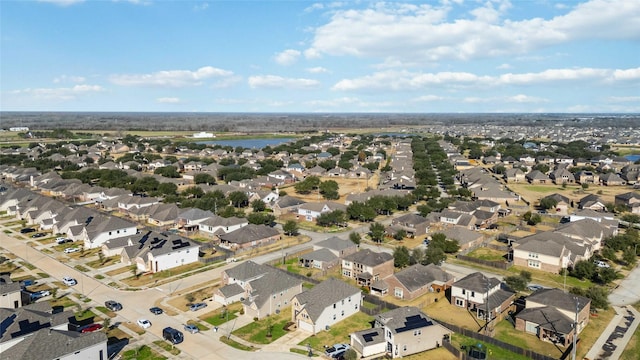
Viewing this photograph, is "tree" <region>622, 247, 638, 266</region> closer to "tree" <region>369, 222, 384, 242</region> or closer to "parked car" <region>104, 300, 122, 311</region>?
"tree" <region>369, 222, 384, 242</region>

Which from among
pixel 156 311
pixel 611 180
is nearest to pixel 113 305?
pixel 156 311

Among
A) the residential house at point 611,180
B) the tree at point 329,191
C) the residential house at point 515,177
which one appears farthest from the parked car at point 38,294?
the residential house at point 611,180

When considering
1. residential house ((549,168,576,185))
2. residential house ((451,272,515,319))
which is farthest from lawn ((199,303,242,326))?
residential house ((549,168,576,185))

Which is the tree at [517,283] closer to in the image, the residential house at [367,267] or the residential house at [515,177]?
the residential house at [367,267]

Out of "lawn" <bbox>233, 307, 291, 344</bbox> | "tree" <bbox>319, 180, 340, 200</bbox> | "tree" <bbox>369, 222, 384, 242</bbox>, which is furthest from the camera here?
"tree" <bbox>319, 180, 340, 200</bbox>

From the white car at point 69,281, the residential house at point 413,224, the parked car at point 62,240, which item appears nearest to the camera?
the white car at point 69,281

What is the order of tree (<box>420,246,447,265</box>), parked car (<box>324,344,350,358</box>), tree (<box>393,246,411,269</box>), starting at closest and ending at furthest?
parked car (<box>324,344,350,358</box>), tree (<box>420,246,447,265</box>), tree (<box>393,246,411,269</box>)
